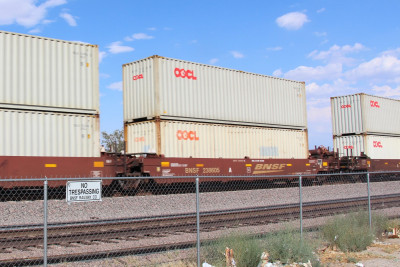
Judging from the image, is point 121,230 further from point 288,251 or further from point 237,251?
point 288,251

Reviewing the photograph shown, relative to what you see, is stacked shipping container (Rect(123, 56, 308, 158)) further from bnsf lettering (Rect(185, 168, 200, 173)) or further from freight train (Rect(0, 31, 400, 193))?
bnsf lettering (Rect(185, 168, 200, 173))

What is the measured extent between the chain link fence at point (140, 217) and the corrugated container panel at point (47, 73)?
269 cm

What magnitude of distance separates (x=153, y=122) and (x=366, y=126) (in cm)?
1631

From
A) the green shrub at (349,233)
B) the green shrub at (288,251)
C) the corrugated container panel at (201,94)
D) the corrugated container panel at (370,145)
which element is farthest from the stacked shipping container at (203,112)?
the green shrub at (288,251)

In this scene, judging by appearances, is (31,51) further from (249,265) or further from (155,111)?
(249,265)

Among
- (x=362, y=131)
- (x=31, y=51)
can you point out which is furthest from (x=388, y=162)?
(x=31, y=51)

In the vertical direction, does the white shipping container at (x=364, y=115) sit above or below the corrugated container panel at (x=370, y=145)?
above

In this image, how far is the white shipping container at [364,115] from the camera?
27.6 metres

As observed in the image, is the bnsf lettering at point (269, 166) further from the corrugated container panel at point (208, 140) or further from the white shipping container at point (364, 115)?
the white shipping container at point (364, 115)

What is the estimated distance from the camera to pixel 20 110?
42.5ft

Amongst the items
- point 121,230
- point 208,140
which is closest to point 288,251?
point 121,230

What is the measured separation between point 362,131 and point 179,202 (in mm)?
17228

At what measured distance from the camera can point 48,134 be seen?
13.4 m

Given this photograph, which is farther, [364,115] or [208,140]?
[364,115]
